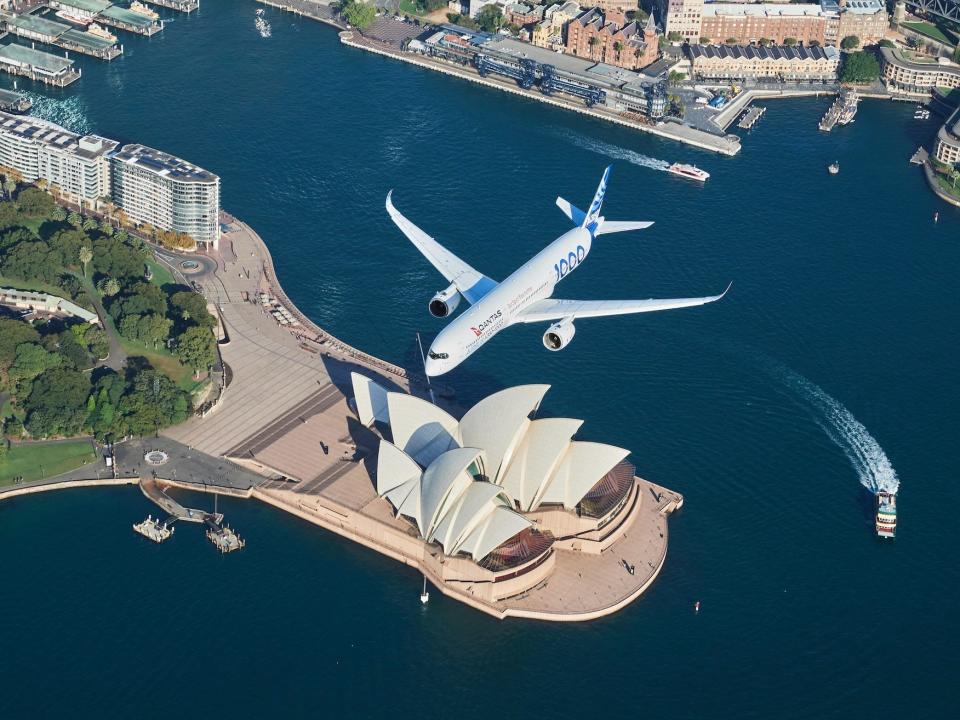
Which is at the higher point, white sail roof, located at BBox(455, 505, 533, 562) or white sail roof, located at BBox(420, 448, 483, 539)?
white sail roof, located at BBox(420, 448, 483, 539)

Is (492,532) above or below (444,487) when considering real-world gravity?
below

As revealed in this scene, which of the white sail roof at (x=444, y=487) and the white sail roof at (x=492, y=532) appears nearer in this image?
the white sail roof at (x=492, y=532)

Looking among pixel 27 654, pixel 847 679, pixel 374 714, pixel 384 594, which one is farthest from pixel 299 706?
pixel 847 679

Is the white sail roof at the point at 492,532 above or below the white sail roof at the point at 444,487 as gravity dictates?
below

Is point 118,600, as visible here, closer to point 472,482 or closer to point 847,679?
point 472,482

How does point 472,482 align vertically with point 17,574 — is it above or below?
above

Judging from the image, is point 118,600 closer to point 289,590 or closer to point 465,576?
point 289,590

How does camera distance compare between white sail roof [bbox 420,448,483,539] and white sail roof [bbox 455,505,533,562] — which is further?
white sail roof [bbox 420,448,483,539]

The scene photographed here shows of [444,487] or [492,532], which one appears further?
[444,487]

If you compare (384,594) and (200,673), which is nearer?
(200,673)
